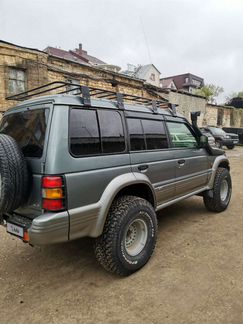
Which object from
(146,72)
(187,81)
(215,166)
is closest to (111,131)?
(215,166)

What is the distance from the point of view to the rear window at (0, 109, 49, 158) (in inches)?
92.4

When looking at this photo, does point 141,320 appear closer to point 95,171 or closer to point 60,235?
point 60,235

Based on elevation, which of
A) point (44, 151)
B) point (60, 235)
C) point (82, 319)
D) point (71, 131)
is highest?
point (71, 131)

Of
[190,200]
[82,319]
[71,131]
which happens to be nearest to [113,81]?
[190,200]

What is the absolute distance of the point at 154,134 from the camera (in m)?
3.37

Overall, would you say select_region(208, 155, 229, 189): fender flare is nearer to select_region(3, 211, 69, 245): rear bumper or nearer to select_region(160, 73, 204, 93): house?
select_region(3, 211, 69, 245): rear bumper

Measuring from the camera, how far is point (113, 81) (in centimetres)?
1391

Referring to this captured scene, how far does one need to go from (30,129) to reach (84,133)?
0.55m

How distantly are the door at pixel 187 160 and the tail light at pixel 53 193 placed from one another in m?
1.94

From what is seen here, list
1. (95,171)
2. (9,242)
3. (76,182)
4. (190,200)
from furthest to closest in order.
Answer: (190,200), (9,242), (95,171), (76,182)

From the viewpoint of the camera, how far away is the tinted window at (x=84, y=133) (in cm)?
237

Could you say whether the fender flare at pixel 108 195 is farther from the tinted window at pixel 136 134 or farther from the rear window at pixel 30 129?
the rear window at pixel 30 129

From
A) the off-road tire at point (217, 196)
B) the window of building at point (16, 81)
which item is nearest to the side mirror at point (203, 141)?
the off-road tire at point (217, 196)

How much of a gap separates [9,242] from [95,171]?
2.13 metres
